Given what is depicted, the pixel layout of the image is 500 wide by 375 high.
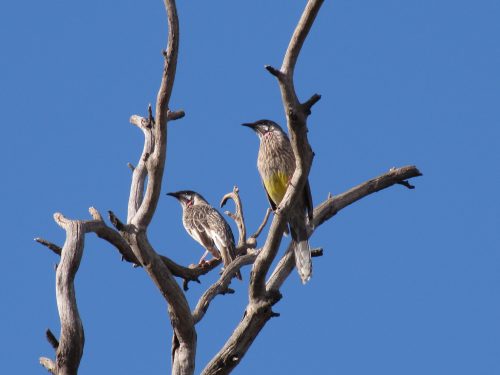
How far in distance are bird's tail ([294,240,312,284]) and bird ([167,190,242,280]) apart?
115 cm

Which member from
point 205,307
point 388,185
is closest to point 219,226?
point 388,185

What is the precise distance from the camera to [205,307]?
729 cm

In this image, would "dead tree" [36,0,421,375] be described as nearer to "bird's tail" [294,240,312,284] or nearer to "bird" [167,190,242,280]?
"bird's tail" [294,240,312,284]

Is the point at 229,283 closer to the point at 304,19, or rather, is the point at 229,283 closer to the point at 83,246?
the point at 83,246

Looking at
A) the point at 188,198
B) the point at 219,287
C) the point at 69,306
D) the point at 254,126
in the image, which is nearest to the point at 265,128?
the point at 254,126

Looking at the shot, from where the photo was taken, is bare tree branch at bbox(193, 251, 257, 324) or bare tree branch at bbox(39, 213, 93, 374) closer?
bare tree branch at bbox(39, 213, 93, 374)

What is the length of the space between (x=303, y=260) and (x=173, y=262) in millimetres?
1031

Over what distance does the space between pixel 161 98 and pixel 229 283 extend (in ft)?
5.25

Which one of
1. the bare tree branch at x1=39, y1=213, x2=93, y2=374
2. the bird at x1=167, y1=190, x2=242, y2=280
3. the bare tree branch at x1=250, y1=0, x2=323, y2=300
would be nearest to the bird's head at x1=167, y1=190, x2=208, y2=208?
the bird at x1=167, y1=190, x2=242, y2=280

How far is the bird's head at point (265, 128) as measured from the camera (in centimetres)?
909

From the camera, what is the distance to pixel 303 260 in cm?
780

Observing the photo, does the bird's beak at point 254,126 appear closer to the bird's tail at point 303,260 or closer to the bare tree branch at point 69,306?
the bird's tail at point 303,260

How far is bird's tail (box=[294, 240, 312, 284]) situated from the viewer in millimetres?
7645

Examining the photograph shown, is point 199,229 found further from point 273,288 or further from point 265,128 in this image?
point 273,288
